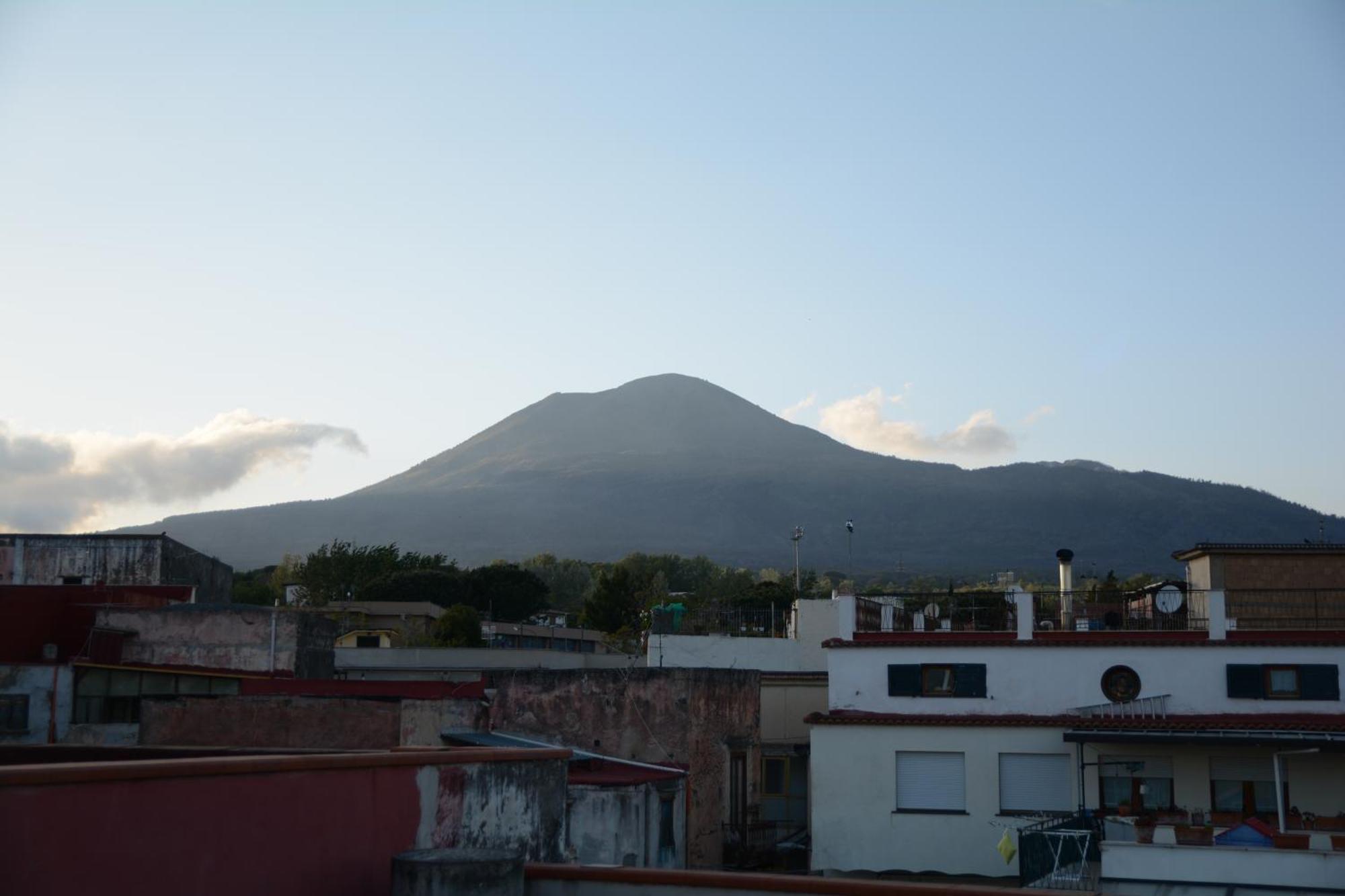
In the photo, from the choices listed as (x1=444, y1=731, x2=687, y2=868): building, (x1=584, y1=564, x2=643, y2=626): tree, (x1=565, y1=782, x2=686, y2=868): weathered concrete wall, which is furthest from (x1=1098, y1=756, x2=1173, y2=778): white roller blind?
(x1=584, y1=564, x2=643, y2=626): tree

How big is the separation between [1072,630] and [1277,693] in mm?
4087

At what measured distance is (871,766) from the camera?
2745cm

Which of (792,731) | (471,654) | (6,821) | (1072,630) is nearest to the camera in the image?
(6,821)

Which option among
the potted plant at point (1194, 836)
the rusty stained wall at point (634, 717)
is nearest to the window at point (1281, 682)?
the potted plant at point (1194, 836)

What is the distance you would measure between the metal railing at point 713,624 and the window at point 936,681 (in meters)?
14.4

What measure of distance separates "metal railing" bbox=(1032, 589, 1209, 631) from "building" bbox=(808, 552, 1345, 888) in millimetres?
→ 71

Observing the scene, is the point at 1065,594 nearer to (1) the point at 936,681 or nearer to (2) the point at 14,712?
(1) the point at 936,681

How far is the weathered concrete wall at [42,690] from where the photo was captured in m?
26.9

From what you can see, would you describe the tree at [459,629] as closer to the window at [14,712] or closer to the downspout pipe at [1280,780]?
the window at [14,712]

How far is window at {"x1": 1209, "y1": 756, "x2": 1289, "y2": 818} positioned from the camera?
25.5 meters

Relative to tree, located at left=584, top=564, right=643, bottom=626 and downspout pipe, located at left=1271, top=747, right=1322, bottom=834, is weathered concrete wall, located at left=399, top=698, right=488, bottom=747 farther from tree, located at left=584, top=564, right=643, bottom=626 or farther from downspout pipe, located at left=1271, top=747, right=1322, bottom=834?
tree, located at left=584, top=564, right=643, bottom=626

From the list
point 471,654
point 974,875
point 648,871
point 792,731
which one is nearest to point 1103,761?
point 974,875

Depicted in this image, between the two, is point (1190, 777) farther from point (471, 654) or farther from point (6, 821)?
point (471, 654)

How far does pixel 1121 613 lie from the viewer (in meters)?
29.7
